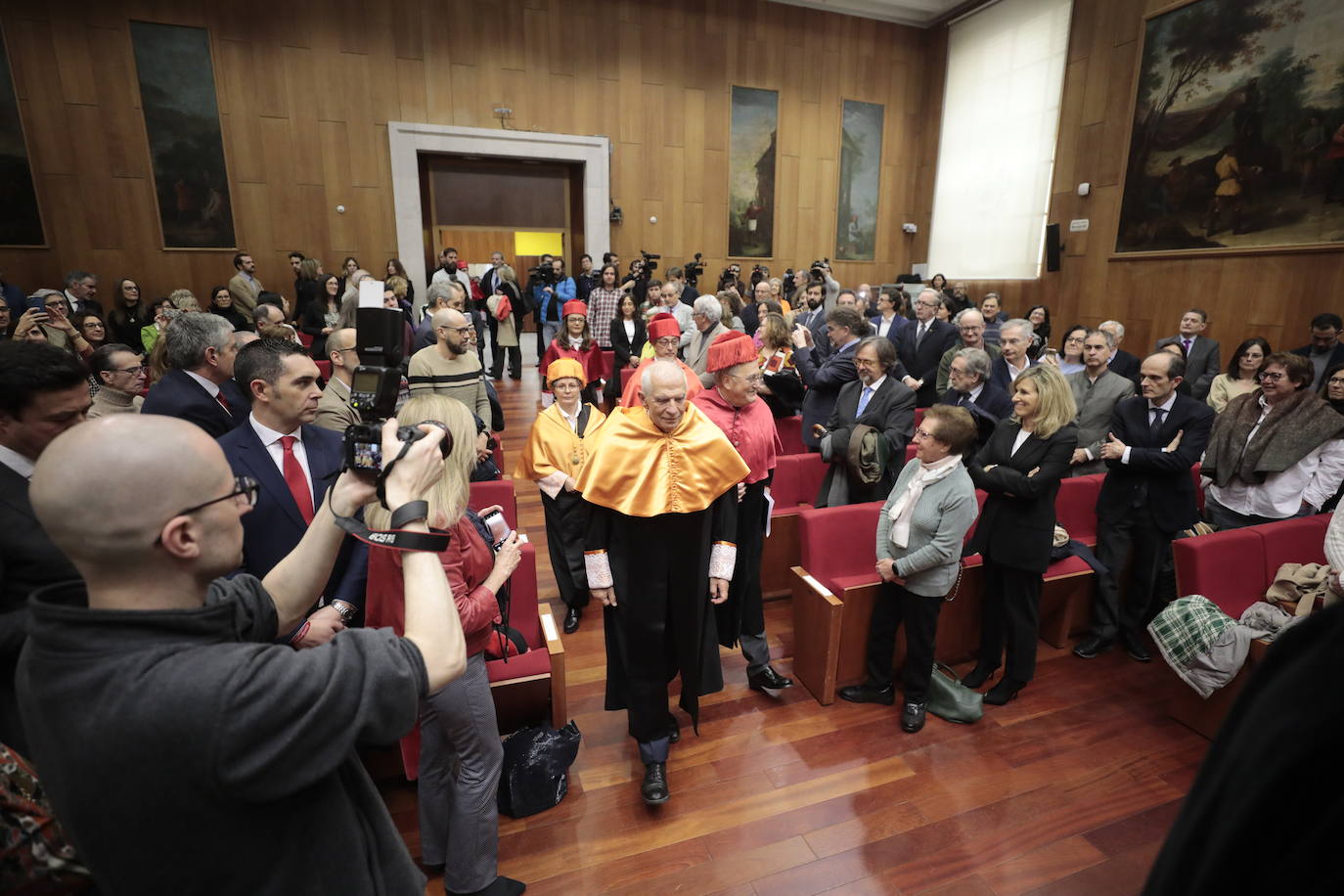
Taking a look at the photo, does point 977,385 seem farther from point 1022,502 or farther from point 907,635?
point 907,635

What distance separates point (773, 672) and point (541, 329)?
26.8 ft

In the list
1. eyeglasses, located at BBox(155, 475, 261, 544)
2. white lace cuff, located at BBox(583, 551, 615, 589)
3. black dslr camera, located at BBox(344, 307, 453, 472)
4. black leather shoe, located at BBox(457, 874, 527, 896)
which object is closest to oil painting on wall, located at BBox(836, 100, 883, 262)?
white lace cuff, located at BBox(583, 551, 615, 589)

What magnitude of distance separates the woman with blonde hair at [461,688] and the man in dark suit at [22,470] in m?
0.72

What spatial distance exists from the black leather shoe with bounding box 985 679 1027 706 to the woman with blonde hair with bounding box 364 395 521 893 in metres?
2.40

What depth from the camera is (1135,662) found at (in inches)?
143

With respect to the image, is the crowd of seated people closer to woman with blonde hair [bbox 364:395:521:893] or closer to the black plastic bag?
woman with blonde hair [bbox 364:395:521:893]

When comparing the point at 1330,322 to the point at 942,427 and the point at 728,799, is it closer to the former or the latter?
the point at 942,427

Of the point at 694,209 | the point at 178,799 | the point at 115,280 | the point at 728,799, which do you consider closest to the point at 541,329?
the point at 694,209

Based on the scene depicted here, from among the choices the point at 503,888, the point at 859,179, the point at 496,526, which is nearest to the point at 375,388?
the point at 496,526

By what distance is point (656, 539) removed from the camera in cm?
249

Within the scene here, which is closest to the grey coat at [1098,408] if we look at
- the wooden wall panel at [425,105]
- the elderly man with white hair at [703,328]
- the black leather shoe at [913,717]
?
the black leather shoe at [913,717]

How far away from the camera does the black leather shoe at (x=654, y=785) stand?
256 cm

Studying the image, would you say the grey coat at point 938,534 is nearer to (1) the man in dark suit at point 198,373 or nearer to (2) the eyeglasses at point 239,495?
(2) the eyeglasses at point 239,495

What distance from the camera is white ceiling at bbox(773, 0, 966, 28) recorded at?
11406 millimetres
